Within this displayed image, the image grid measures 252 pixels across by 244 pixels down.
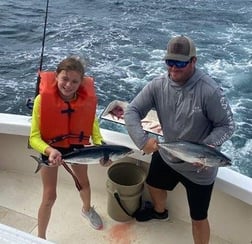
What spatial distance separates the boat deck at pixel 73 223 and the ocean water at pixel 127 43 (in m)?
2.44

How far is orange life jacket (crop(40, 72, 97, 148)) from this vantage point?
2.54 meters

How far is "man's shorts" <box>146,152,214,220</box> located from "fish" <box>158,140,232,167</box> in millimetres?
288

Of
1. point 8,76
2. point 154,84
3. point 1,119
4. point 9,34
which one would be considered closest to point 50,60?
point 8,76

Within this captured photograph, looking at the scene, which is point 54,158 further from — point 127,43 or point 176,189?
point 127,43

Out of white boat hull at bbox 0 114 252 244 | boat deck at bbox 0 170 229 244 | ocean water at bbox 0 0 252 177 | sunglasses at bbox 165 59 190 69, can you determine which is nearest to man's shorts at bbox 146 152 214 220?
white boat hull at bbox 0 114 252 244

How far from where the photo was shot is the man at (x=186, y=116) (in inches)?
93.8

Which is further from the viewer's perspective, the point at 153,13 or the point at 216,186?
the point at 153,13

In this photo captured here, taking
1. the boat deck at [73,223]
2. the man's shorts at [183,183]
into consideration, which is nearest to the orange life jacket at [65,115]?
the man's shorts at [183,183]

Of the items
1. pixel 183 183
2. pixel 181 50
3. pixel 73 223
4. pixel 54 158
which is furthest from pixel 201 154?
pixel 73 223

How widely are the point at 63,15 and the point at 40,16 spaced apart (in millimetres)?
654

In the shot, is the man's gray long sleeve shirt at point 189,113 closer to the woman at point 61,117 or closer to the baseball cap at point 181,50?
the baseball cap at point 181,50

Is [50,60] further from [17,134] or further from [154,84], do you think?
[154,84]

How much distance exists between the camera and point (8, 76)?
311 inches

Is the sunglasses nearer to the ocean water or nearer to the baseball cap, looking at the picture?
the baseball cap
